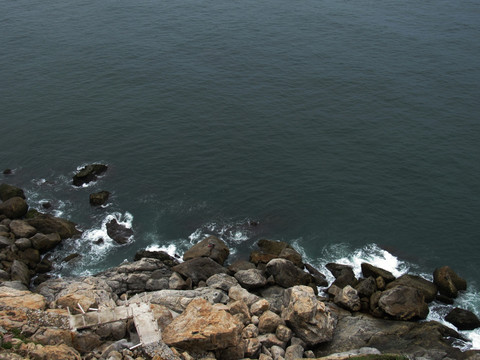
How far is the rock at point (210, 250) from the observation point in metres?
68.1

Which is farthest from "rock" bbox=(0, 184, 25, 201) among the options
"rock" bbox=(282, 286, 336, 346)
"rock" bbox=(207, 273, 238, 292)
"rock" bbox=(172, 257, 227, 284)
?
"rock" bbox=(282, 286, 336, 346)

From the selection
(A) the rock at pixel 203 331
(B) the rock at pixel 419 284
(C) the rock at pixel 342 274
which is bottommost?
(C) the rock at pixel 342 274

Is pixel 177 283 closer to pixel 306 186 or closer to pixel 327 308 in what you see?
pixel 327 308

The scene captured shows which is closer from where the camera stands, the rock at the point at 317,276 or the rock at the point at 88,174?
the rock at the point at 317,276

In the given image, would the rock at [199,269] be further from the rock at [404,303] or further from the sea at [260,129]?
the rock at [404,303]

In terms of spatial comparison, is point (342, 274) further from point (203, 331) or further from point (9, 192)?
point (9, 192)

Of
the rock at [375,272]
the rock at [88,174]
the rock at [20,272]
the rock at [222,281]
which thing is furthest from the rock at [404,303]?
the rock at [88,174]

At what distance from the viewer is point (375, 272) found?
213 ft

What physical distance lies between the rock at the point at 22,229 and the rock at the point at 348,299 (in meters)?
43.8

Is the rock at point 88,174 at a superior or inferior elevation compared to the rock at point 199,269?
superior

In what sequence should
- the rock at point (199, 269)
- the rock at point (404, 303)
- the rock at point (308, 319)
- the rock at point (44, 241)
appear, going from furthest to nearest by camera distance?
the rock at point (44, 241) → the rock at point (199, 269) → the rock at point (404, 303) → the rock at point (308, 319)

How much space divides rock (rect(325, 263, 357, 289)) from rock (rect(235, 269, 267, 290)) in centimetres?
978

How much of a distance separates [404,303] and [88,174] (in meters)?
54.3

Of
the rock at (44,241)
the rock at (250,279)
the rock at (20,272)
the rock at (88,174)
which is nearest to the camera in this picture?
the rock at (20,272)
